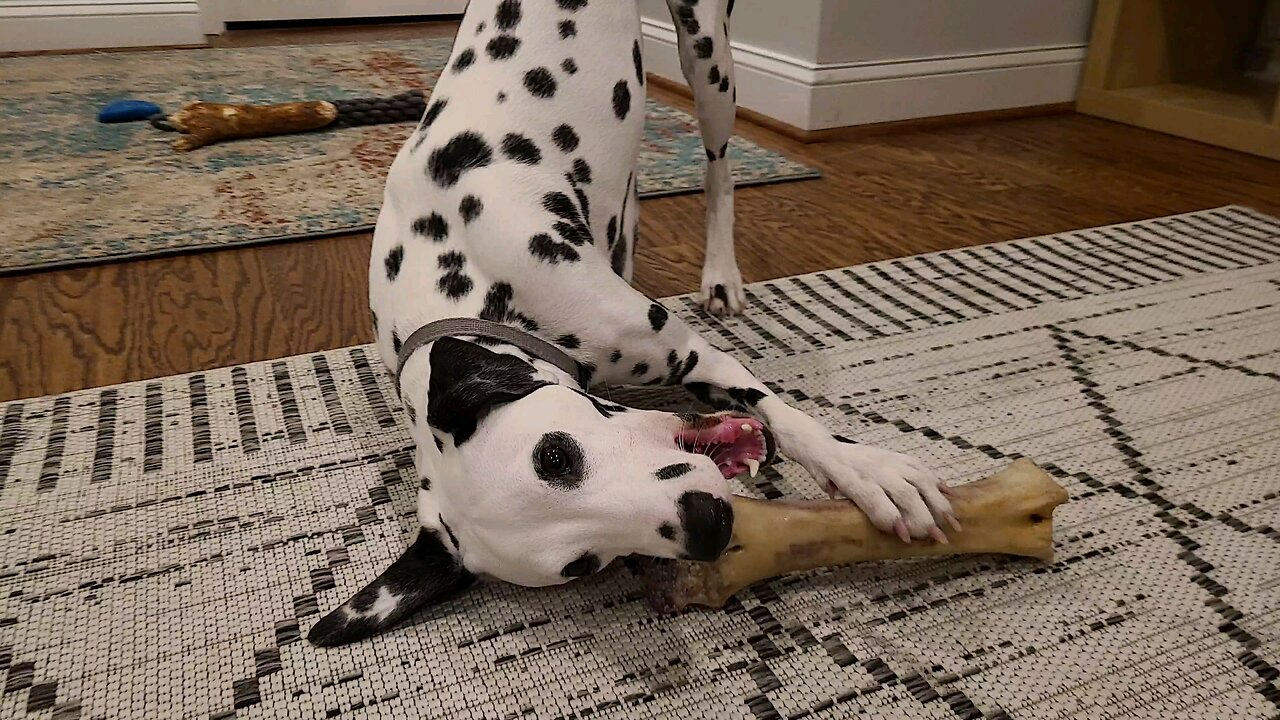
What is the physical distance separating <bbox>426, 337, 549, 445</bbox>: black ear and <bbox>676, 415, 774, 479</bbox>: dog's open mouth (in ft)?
0.59

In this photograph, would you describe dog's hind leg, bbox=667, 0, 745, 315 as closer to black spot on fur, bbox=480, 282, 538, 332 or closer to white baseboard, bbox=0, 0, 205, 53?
black spot on fur, bbox=480, 282, 538, 332

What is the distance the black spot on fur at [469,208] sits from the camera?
4.16ft

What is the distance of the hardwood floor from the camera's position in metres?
1.82

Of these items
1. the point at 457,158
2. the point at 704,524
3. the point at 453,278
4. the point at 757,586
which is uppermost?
the point at 457,158

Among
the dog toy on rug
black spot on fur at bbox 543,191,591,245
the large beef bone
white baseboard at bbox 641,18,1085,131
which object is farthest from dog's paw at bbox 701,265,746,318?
the dog toy on rug

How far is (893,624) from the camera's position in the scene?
1.09m

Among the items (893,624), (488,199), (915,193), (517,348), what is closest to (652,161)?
(915,193)

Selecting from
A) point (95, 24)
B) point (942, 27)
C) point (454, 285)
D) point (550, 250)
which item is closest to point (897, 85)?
point (942, 27)

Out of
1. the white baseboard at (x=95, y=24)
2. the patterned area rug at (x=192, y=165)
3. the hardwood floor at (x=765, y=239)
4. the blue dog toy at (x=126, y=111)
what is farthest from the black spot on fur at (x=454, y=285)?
the white baseboard at (x=95, y=24)

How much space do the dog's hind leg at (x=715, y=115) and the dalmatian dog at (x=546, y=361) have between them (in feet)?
0.04

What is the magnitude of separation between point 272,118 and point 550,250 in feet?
7.54

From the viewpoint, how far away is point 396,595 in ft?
3.43

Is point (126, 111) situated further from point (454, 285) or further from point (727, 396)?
point (727, 396)

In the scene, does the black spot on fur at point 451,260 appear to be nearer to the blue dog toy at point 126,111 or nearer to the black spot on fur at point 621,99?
→ the black spot on fur at point 621,99
